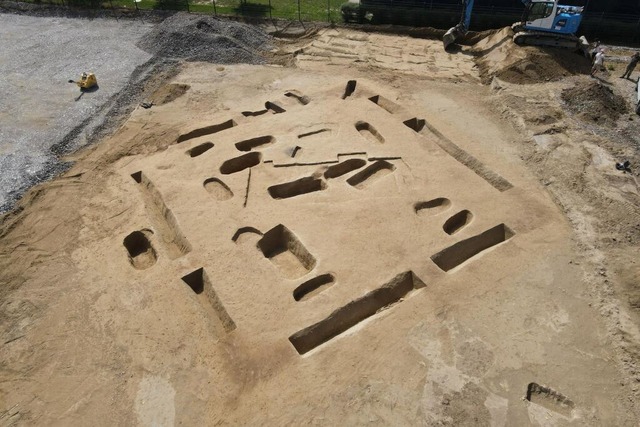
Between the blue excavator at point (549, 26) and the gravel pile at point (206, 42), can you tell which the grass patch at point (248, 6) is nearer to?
the gravel pile at point (206, 42)

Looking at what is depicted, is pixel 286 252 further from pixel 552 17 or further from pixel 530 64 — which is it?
pixel 552 17

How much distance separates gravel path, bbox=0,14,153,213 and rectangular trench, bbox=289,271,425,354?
9189mm

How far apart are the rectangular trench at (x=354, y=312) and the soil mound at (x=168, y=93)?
38.9 ft

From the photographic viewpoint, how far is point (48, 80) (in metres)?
17.3

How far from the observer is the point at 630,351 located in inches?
317

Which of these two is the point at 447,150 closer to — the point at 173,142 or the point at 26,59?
the point at 173,142

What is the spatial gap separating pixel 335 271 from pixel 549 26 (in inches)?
585

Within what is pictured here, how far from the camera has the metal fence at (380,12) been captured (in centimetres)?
2072

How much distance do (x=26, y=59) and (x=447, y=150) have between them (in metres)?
18.6

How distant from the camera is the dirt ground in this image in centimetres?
748

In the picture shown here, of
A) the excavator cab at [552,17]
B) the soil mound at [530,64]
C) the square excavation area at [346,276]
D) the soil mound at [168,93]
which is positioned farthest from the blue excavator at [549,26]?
the soil mound at [168,93]

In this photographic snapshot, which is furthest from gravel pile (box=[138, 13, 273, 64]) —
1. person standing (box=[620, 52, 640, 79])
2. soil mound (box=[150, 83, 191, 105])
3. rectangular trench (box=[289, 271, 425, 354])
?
person standing (box=[620, 52, 640, 79])

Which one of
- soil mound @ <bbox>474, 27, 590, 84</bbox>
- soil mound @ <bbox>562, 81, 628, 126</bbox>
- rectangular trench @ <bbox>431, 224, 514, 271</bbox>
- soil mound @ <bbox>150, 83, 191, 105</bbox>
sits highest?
soil mound @ <bbox>474, 27, 590, 84</bbox>

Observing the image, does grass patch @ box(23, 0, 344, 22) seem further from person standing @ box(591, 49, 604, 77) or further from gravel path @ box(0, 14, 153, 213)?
person standing @ box(591, 49, 604, 77)
